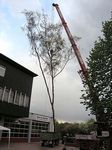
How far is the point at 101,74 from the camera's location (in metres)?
24.3

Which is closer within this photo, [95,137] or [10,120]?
[95,137]

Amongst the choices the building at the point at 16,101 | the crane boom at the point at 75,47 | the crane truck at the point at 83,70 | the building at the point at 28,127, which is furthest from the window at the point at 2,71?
the crane boom at the point at 75,47

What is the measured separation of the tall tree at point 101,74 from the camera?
77.6ft

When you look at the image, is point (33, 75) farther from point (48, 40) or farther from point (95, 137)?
point (95, 137)

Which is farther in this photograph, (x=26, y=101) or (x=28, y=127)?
(x=28, y=127)

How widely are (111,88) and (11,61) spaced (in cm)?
1518

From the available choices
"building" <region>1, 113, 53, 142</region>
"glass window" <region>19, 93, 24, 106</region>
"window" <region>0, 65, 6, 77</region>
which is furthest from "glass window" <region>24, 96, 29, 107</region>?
"window" <region>0, 65, 6, 77</region>

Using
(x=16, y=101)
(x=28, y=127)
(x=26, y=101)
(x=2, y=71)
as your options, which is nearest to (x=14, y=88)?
(x=16, y=101)

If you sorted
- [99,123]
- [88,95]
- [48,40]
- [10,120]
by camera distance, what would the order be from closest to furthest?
[99,123], [88,95], [48,40], [10,120]

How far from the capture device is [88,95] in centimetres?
2512

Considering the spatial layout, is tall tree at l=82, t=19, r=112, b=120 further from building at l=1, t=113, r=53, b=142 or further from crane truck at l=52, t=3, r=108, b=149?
building at l=1, t=113, r=53, b=142

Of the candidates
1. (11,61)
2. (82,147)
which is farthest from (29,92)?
(82,147)

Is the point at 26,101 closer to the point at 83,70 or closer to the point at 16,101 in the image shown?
the point at 16,101

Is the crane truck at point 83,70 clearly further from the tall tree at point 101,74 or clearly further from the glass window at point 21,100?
the glass window at point 21,100
